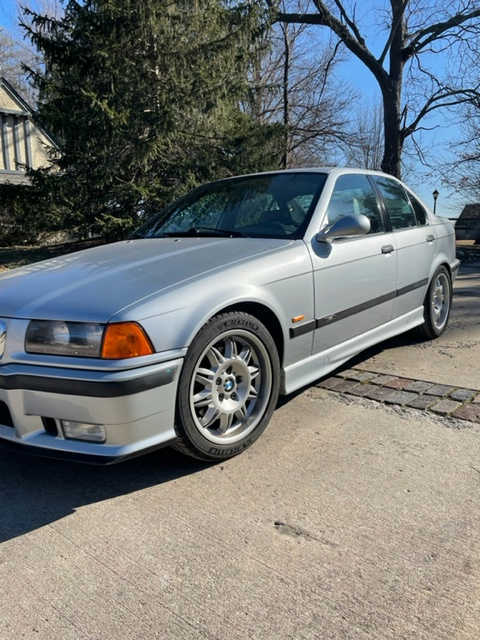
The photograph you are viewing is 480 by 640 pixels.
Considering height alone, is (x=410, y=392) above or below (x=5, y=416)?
below

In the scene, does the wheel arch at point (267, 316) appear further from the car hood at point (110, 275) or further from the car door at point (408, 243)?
the car door at point (408, 243)

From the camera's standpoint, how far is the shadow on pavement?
2.48 m

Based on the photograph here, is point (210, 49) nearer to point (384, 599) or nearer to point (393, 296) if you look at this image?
point (393, 296)

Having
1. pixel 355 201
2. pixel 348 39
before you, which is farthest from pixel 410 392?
pixel 348 39

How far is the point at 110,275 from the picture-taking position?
290 cm

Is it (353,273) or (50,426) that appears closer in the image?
(50,426)

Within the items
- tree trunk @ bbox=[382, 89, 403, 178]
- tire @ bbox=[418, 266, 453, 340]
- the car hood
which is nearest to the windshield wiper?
the car hood

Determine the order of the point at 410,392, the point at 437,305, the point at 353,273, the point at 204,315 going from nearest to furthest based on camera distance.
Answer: the point at 204,315, the point at 353,273, the point at 410,392, the point at 437,305

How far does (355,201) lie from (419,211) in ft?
3.80

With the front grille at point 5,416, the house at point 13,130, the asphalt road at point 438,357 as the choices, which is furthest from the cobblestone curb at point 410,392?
the house at point 13,130

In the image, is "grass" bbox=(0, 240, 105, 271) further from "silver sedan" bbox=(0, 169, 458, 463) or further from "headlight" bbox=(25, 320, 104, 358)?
"headlight" bbox=(25, 320, 104, 358)

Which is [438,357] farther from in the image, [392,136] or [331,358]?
[392,136]

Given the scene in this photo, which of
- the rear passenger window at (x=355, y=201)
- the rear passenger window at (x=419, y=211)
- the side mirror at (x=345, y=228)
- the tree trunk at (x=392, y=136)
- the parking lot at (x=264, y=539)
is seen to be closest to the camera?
the parking lot at (x=264, y=539)

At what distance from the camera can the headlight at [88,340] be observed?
2.40 m
